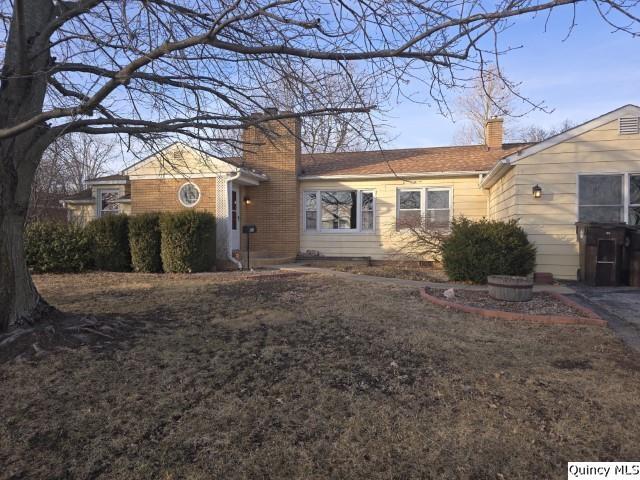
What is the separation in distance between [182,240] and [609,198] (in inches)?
421

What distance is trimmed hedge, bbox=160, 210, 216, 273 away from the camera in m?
11.3

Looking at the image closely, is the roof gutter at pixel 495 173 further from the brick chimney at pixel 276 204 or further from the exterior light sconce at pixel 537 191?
the brick chimney at pixel 276 204

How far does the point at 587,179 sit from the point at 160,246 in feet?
36.6

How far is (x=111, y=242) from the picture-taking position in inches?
464

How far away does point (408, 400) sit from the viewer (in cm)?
329

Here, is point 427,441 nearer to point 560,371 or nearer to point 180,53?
point 560,371

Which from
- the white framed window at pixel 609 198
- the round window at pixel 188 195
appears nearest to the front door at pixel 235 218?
the round window at pixel 188 195

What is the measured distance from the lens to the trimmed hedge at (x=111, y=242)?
38.8 ft

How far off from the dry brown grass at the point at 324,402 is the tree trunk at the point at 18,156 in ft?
3.79

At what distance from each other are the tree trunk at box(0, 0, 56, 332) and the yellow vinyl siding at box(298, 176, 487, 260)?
9.98m

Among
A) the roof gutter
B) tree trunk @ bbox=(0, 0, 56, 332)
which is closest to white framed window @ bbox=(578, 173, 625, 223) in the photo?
the roof gutter

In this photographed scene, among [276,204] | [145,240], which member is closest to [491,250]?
[276,204]

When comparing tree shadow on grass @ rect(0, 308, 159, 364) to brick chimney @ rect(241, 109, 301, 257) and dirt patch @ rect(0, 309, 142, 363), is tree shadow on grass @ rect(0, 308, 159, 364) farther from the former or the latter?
brick chimney @ rect(241, 109, 301, 257)

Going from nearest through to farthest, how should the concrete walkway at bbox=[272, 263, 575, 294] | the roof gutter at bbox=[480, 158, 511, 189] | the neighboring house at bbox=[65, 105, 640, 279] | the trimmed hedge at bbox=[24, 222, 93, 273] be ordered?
the concrete walkway at bbox=[272, 263, 575, 294]
the roof gutter at bbox=[480, 158, 511, 189]
the trimmed hedge at bbox=[24, 222, 93, 273]
the neighboring house at bbox=[65, 105, 640, 279]
